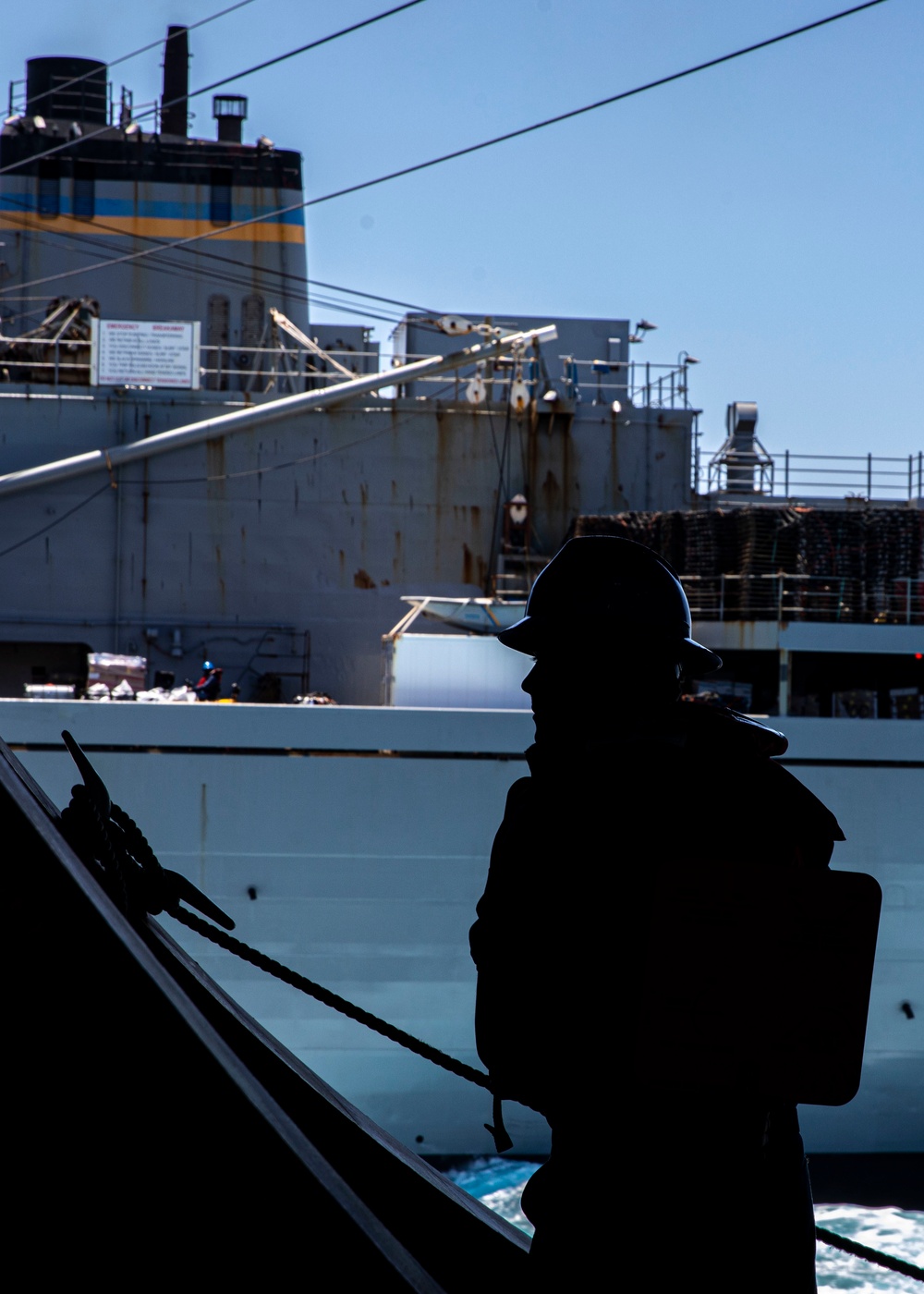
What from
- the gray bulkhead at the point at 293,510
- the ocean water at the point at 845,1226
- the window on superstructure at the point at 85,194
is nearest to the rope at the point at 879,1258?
the ocean water at the point at 845,1226

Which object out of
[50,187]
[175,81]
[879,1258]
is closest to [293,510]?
[50,187]

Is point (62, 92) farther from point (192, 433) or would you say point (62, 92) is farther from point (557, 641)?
point (557, 641)

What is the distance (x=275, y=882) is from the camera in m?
7.89

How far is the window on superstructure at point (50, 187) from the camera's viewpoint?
1452 cm

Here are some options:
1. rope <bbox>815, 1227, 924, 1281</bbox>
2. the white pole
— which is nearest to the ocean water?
rope <bbox>815, 1227, 924, 1281</bbox>

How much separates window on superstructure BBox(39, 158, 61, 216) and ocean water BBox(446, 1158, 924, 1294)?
1253cm

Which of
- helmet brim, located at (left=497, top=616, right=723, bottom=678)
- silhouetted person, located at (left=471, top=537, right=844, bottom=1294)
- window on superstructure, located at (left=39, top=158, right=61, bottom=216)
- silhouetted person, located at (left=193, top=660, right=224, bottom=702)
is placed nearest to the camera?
silhouetted person, located at (left=471, top=537, right=844, bottom=1294)

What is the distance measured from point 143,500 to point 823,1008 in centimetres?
1148

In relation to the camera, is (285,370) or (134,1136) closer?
(134,1136)

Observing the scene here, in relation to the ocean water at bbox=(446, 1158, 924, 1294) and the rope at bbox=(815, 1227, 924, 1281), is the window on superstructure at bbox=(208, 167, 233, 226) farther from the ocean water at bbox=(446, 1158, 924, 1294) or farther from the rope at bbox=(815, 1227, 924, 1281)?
the rope at bbox=(815, 1227, 924, 1281)

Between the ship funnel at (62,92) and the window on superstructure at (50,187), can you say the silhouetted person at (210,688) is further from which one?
the ship funnel at (62,92)

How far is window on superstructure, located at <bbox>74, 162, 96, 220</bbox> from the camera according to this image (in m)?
14.5

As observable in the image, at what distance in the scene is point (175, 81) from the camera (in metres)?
16.6

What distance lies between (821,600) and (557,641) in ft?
28.9
